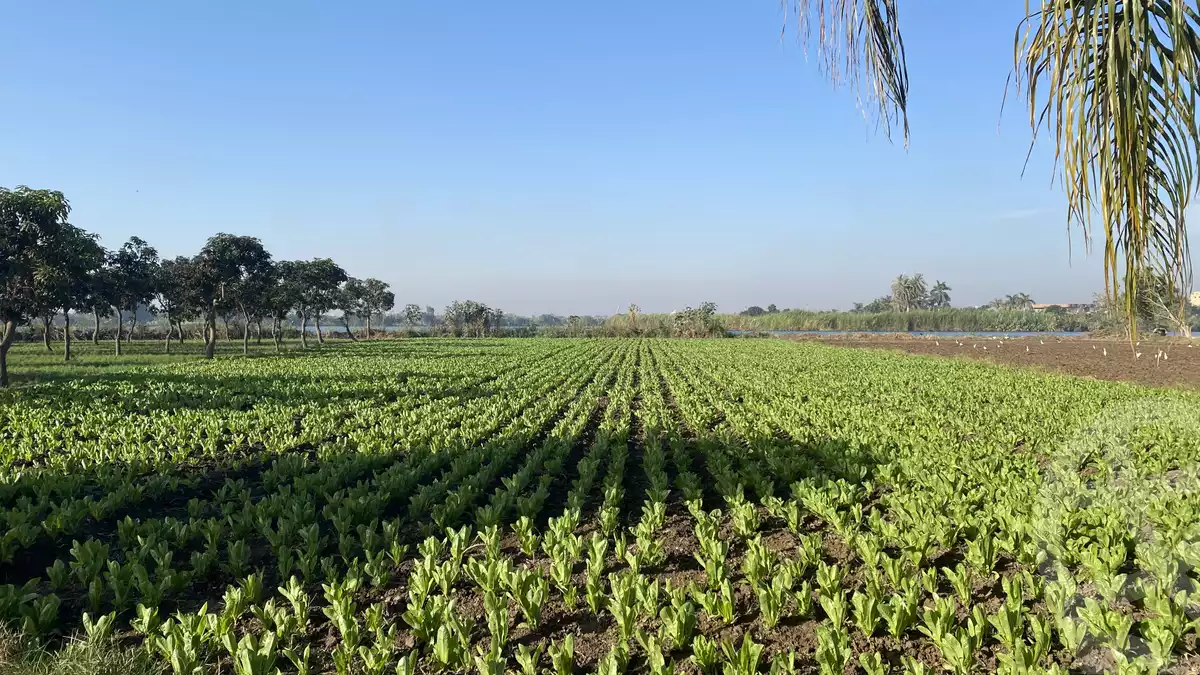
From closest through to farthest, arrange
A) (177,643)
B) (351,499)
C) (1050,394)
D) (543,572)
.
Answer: (177,643) → (543,572) → (351,499) → (1050,394)

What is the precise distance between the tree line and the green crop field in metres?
8.21

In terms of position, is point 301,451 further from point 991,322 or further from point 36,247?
point 991,322

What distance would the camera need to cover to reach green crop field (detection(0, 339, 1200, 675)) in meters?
3.54

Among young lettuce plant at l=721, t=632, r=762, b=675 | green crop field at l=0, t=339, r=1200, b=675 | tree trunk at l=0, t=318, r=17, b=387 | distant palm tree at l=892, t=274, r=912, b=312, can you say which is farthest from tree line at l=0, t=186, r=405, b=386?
distant palm tree at l=892, t=274, r=912, b=312

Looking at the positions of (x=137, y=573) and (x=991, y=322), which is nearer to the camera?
(x=137, y=573)

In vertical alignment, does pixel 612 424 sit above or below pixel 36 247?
below

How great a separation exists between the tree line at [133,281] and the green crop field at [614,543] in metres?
8.21

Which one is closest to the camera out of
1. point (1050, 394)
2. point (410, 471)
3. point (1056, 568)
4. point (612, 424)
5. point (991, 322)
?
point (1056, 568)

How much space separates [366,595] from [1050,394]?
14.7m

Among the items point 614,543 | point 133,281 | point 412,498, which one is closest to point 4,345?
point 133,281

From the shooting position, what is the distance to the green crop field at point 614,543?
3.54 metres

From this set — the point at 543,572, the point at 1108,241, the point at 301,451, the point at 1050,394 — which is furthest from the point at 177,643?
the point at 1050,394

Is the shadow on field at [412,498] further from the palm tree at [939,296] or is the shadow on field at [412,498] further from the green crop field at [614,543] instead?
the palm tree at [939,296]

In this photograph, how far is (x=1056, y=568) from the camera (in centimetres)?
422
